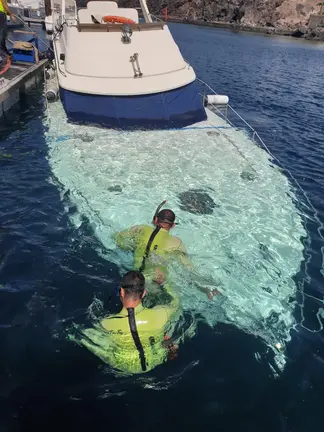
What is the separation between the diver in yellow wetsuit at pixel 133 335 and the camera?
446 centimetres

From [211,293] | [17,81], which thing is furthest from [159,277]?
[17,81]

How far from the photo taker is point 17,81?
606 inches

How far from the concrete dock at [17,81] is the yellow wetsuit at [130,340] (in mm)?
11731

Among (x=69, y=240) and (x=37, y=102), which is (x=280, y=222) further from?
(x=37, y=102)

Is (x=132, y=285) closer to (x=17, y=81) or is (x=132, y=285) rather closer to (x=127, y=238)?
(x=127, y=238)

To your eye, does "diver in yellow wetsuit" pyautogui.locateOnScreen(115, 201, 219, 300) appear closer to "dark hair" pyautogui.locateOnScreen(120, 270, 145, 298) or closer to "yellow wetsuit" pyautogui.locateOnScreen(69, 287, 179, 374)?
"yellow wetsuit" pyautogui.locateOnScreen(69, 287, 179, 374)

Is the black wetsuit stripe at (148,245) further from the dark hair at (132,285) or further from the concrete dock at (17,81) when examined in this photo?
the concrete dock at (17,81)

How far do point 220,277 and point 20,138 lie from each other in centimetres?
861

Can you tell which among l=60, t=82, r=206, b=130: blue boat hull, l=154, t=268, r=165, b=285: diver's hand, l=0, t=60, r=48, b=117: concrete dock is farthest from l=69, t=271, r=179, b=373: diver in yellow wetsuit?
l=0, t=60, r=48, b=117: concrete dock

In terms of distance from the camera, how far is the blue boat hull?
1176 centimetres

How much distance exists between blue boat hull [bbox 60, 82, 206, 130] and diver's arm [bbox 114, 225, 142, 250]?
19.4 ft

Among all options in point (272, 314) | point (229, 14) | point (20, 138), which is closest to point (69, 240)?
point (272, 314)

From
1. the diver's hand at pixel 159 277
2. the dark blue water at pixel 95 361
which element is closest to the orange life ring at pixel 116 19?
the dark blue water at pixel 95 361

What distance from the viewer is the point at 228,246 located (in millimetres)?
6988
